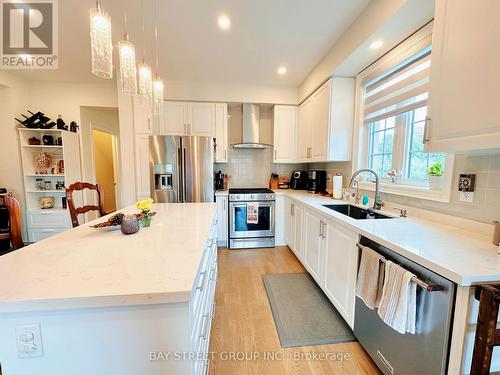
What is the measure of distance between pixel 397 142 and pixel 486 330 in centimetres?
171

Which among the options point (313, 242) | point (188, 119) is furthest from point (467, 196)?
point (188, 119)

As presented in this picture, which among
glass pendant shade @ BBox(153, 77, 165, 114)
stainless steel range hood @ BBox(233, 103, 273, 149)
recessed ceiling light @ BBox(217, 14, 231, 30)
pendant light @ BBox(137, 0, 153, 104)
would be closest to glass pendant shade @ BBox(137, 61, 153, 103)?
pendant light @ BBox(137, 0, 153, 104)

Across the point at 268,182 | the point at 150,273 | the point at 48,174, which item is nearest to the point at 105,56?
the point at 150,273

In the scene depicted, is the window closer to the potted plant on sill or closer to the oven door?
the potted plant on sill

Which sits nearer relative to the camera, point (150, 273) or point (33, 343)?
point (33, 343)

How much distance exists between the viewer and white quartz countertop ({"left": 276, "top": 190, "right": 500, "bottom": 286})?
866mm

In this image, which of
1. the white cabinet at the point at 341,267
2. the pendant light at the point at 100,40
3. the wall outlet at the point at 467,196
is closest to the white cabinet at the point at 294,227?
the white cabinet at the point at 341,267

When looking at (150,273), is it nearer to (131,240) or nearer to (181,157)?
(131,240)

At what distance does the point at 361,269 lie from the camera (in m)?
1.41

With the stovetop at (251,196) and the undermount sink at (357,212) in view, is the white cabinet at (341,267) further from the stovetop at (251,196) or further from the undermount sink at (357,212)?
the stovetop at (251,196)

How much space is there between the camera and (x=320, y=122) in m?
2.91

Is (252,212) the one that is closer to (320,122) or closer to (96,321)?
(320,122)

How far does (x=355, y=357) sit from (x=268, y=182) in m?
2.90

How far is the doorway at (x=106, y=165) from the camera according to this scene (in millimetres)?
5383
